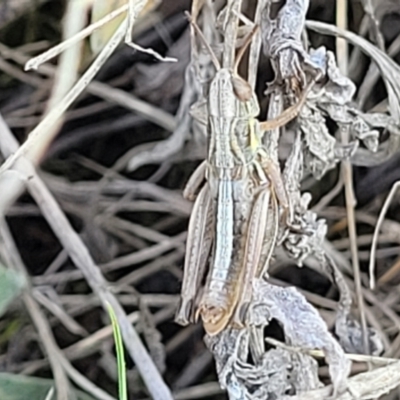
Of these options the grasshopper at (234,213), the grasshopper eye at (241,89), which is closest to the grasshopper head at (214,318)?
the grasshopper at (234,213)

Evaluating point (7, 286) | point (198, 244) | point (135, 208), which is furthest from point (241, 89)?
point (135, 208)

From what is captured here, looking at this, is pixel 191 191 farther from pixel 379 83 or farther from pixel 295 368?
pixel 379 83

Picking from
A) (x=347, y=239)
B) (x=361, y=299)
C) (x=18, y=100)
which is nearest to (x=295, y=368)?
(x=361, y=299)

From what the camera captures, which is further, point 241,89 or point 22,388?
point 22,388

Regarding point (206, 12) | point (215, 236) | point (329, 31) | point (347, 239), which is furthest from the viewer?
point (347, 239)

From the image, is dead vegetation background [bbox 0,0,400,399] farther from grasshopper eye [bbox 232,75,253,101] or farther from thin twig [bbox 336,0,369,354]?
grasshopper eye [bbox 232,75,253,101]

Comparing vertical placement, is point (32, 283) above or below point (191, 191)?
below

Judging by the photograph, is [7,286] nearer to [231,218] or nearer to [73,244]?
[73,244]

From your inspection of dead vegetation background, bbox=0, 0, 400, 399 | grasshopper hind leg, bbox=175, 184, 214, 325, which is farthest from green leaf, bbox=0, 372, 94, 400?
grasshopper hind leg, bbox=175, 184, 214, 325
